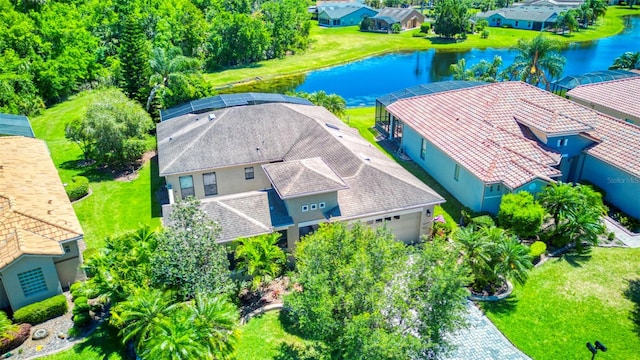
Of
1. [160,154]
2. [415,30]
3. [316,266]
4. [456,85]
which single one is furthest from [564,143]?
[415,30]

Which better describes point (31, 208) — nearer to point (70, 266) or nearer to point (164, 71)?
point (70, 266)

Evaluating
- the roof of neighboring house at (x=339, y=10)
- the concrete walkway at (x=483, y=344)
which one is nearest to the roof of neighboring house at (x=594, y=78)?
the concrete walkway at (x=483, y=344)

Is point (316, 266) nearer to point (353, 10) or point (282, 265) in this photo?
point (282, 265)

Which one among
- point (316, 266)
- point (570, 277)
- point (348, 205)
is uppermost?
point (316, 266)

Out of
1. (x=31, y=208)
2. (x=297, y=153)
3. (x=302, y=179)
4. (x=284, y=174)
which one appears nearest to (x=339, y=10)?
(x=297, y=153)

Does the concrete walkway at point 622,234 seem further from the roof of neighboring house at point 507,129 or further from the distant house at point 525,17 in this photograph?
the distant house at point 525,17
